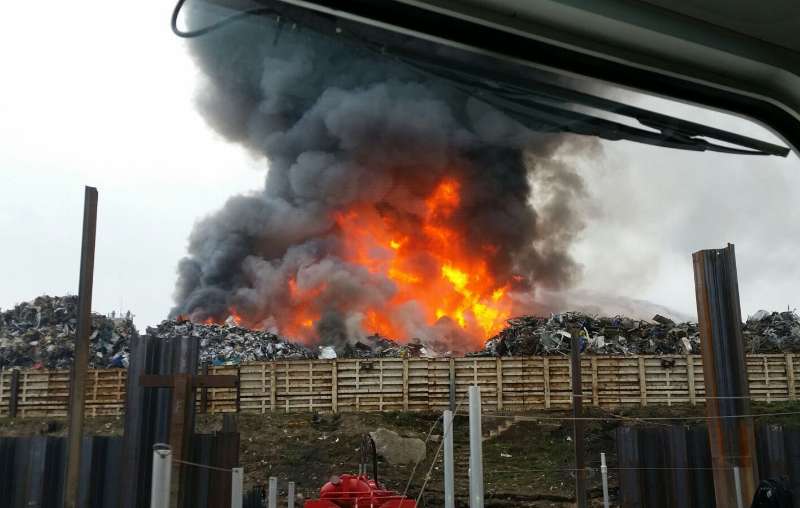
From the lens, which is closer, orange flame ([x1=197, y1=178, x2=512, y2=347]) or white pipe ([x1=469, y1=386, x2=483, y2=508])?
white pipe ([x1=469, y1=386, x2=483, y2=508])

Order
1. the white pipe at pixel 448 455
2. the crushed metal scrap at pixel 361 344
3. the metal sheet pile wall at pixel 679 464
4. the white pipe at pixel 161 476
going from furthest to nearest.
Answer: the crushed metal scrap at pixel 361 344, the metal sheet pile wall at pixel 679 464, the white pipe at pixel 448 455, the white pipe at pixel 161 476

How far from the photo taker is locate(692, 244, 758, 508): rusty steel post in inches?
214

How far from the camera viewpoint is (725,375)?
5672 mm

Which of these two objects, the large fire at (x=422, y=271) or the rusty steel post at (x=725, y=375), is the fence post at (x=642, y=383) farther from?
the rusty steel post at (x=725, y=375)

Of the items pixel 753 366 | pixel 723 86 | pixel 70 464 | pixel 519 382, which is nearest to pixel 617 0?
pixel 723 86

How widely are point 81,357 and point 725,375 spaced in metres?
5.75

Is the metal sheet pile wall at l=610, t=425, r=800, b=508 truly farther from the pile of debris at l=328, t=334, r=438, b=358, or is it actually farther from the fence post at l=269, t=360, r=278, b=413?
the pile of debris at l=328, t=334, r=438, b=358

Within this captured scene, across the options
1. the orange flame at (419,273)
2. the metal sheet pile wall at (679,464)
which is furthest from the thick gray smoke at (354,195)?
the metal sheet pile wall at (679,464)

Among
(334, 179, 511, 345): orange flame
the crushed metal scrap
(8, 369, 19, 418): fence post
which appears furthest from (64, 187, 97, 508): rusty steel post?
(334, 179, 511, 345): orange flame

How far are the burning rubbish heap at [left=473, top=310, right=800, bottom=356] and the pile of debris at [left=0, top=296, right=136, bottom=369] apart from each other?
1157cm

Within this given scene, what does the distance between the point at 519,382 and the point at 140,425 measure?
1163 cm

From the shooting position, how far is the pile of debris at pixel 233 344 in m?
21.0

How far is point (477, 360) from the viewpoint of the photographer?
17.5 meters

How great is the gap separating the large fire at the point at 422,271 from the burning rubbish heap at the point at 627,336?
18.5 feet
